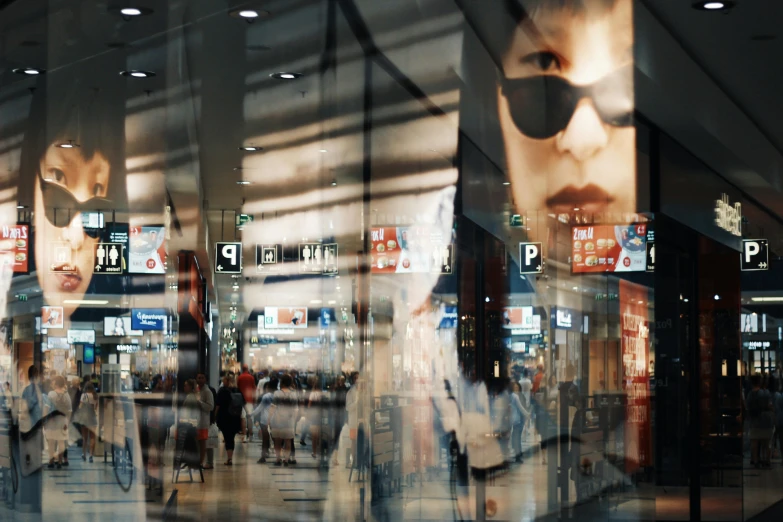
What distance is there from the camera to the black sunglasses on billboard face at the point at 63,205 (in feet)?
56.6

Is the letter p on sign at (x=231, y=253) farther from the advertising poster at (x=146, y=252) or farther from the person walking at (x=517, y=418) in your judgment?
the person walking at (x=517, y=418)

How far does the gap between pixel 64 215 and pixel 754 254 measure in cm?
1068

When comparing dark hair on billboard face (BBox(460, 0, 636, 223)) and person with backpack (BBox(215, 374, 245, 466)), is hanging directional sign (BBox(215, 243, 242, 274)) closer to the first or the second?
person with backpack (BBox(215, 374, 245, 466))

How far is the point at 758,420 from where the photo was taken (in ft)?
58.0

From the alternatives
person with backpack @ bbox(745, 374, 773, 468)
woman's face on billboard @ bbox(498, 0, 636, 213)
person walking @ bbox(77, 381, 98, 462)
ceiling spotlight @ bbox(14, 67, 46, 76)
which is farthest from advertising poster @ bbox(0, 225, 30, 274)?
person with backpack @ bbox(745, 374, 773, 468)

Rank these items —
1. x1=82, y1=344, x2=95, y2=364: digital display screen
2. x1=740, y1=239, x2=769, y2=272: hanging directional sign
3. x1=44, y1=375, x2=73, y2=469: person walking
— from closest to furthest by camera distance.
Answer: x1=44, y1=375, x2=73, y2=469: person walking → x1=740, y1=239, x2=769, y2=272: hanging directional sign → x1=82, y1=344, x2=95, y2=364: digital display screen

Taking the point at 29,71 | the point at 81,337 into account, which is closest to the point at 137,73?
the point at 29,71

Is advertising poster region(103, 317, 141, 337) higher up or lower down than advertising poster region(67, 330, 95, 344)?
higher up

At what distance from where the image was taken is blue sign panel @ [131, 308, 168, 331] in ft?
68.2

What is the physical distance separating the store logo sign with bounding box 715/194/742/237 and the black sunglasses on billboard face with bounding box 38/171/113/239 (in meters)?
9.47

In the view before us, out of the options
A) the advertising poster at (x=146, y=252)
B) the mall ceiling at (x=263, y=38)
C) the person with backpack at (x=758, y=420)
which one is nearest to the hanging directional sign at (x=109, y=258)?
the advertising poster at (x=146, y=252)

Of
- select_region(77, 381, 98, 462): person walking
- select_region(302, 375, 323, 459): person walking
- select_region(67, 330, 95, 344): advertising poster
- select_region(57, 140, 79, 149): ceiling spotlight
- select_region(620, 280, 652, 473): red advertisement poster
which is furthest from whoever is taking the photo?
select_region(302, 375, 323, 459): person walking

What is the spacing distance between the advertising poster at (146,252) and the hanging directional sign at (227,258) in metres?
2.40

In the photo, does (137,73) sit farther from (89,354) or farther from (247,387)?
(89,354)
